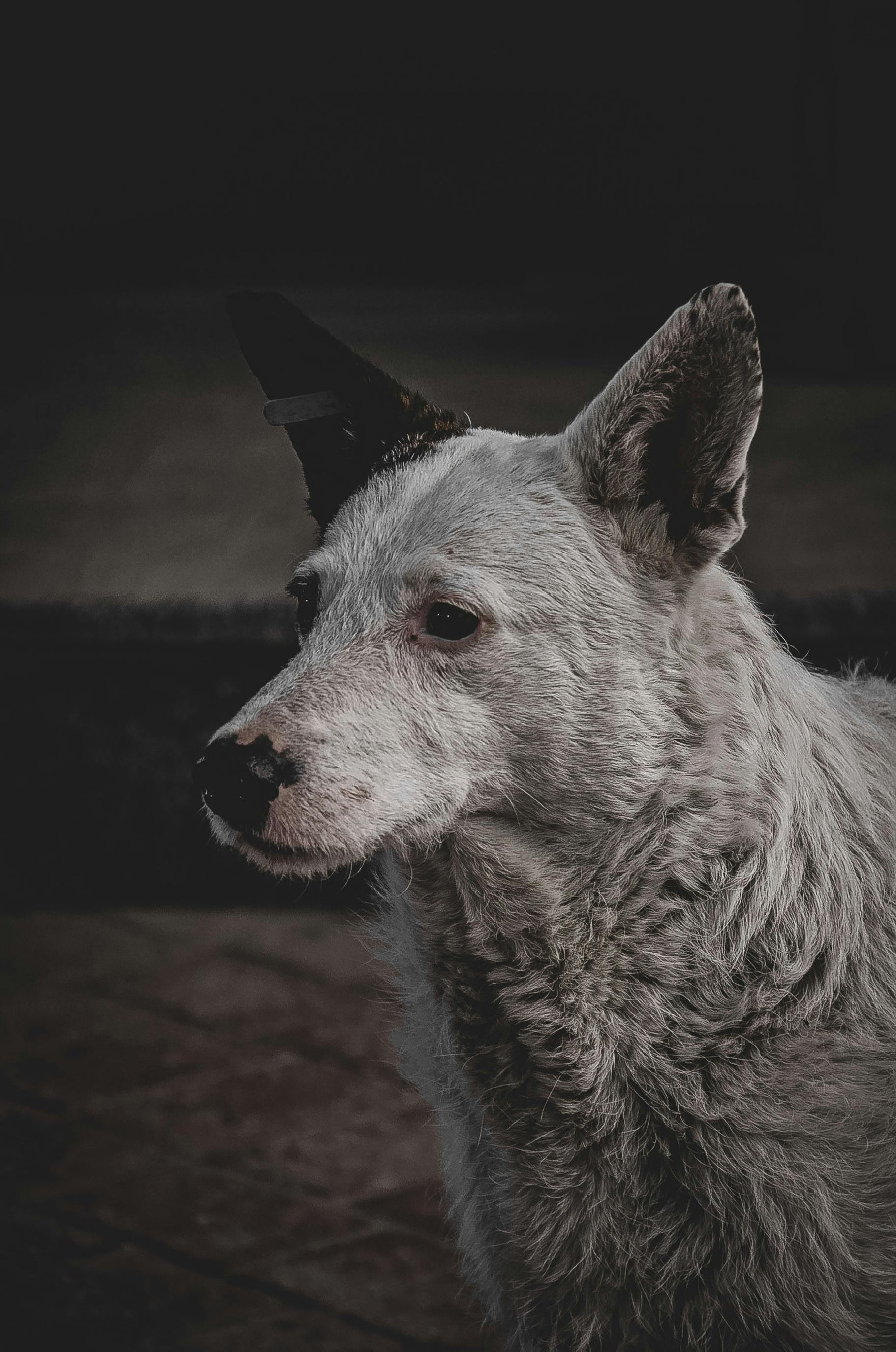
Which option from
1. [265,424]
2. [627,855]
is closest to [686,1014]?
[627,855]

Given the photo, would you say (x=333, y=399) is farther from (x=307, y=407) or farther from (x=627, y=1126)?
(x=627, y=1126)

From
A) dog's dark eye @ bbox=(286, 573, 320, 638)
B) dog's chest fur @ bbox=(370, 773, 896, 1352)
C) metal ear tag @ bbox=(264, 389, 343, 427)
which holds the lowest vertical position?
dog's chest fur @ bbox=(370, 773, 896, 1352)

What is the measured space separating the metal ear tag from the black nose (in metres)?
0.66

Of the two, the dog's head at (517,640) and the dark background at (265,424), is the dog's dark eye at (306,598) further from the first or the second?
the dark background at (265,424)

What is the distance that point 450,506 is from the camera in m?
1.75

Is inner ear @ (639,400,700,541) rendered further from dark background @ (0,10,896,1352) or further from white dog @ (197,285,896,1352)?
dark background @ (0,10,896,1352)

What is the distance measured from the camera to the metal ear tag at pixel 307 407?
6.49 ft

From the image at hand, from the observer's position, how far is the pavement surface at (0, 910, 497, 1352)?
2377mm

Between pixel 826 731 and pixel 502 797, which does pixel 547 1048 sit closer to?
pixel 502 797

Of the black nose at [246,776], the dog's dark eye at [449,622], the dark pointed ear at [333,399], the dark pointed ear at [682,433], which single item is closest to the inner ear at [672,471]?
the dark pointed ear at [682,433]

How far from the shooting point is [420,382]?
5383 mm

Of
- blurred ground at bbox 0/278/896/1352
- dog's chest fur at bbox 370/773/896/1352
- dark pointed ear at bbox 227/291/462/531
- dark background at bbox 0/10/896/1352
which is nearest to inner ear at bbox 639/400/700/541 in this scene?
dark pointed ear at bbox 227/291/462/531

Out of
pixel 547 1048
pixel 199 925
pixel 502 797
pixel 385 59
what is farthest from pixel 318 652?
pixel 385 59

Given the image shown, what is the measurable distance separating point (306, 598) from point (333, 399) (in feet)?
1.12
